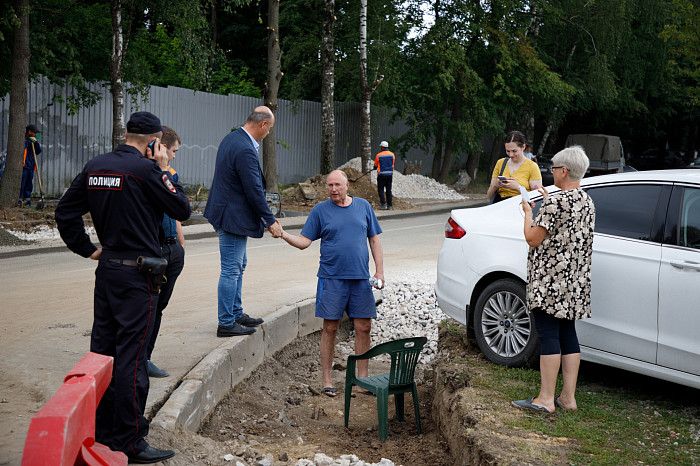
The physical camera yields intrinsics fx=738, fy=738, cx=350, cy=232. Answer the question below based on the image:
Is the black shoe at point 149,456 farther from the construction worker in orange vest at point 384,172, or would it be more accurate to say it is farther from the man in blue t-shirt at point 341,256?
the construction worker in orange vest at point 384,172

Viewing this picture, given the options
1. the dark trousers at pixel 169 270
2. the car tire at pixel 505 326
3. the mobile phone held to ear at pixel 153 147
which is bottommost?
the car tire at pixel 505 326

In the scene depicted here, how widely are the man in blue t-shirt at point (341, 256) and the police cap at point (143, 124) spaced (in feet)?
6.96

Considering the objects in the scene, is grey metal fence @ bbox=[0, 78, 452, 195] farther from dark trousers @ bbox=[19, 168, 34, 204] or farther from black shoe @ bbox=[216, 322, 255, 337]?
black shoe @ bbox=[216, 322, 255, 337]


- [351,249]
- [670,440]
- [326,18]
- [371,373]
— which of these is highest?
[326,18]

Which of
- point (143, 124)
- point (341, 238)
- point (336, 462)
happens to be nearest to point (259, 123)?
point (341, 238)

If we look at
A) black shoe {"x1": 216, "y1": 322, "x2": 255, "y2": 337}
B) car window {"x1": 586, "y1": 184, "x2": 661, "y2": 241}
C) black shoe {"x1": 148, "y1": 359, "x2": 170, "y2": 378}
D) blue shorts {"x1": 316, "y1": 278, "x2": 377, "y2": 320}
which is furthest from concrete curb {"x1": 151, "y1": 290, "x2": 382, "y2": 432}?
car window {"x1": 586, "y1": 184, "x2": 661, "y2": 241}

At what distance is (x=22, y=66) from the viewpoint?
51.5ft

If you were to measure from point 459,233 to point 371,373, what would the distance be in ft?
6.65

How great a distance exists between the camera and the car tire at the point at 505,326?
5883mm

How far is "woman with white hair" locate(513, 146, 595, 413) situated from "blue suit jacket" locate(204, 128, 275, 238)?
8.13 ft

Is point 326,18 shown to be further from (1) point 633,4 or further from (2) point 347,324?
(1) point 633,4

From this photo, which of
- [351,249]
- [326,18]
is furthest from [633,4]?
[351,249]

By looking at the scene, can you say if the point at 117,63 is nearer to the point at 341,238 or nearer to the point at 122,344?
the point at 341,238

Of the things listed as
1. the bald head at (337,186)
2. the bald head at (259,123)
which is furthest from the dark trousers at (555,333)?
the bald head at (259,123)
